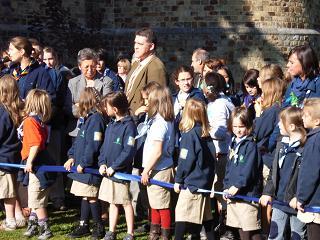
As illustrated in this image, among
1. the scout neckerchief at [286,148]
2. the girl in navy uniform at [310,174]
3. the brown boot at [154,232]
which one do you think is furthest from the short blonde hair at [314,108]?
the brown boot at [154,232]

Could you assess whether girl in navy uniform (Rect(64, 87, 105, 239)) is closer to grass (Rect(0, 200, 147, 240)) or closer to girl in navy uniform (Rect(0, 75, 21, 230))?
grass (Rect(0, 200, 147, 240))

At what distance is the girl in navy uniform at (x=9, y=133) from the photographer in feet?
27.8

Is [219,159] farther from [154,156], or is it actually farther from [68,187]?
[68,187]

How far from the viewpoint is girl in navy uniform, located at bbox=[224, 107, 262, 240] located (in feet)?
23.6

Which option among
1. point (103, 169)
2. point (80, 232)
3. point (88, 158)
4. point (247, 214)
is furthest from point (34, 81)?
point (247, 214)

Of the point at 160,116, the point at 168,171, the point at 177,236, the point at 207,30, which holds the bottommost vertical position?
the point at 177,236

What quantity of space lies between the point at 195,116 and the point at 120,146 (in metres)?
0.90

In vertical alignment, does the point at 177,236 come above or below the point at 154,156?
below

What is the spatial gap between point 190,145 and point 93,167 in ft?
Answer: 4.35

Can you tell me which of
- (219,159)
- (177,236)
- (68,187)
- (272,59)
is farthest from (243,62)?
(177,236)

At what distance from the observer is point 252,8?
16.9 metres

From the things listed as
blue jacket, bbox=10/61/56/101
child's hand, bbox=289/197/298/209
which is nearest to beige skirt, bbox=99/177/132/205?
blue jacket, bbox=10/61/56/101

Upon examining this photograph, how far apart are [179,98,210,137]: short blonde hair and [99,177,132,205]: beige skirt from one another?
966 millimetres

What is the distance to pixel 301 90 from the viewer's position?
764 cm
